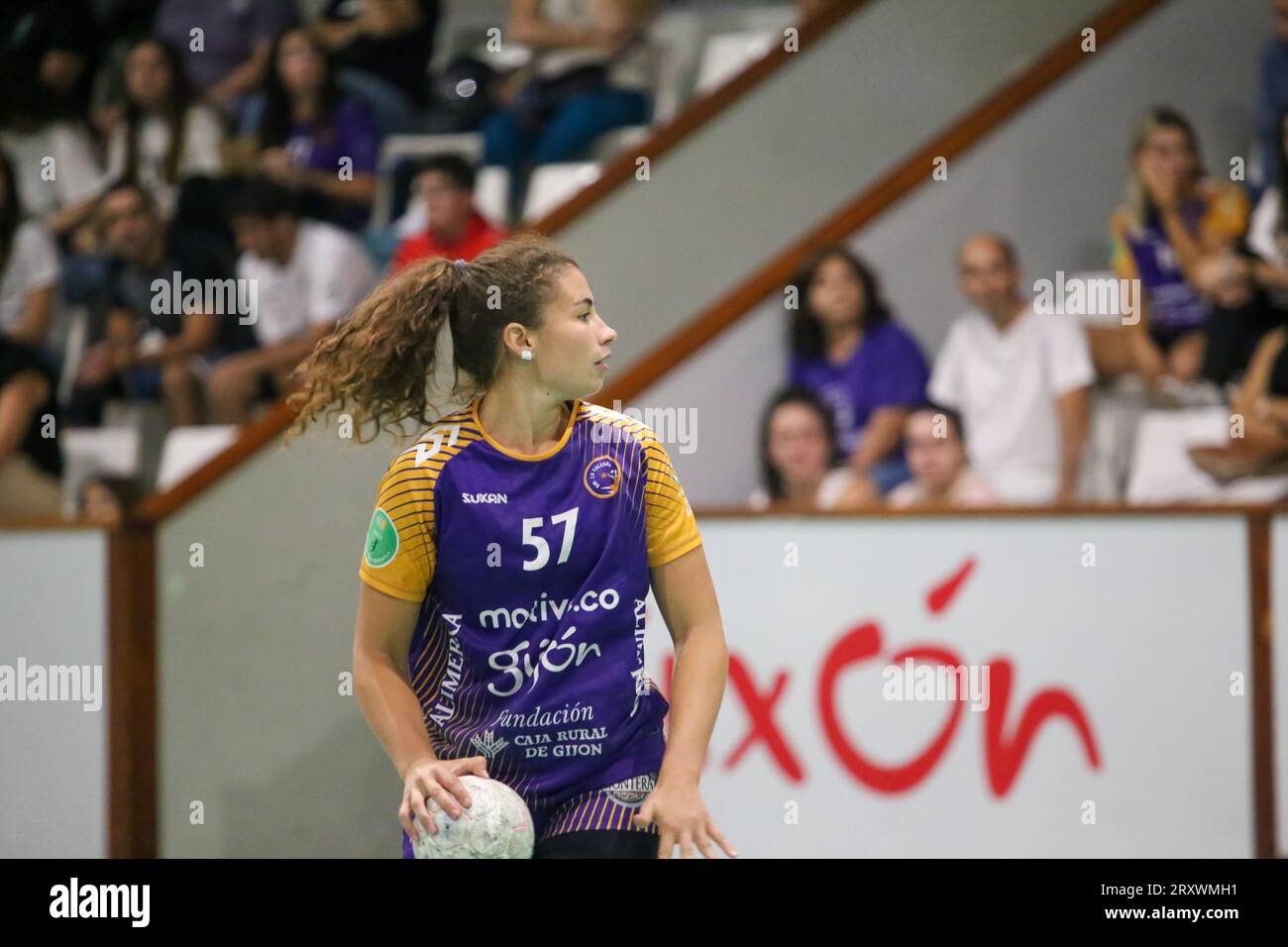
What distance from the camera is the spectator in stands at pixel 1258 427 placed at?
4.48 meters

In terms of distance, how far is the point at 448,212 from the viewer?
5523mm

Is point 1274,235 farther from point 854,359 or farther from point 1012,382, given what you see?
point 854,359

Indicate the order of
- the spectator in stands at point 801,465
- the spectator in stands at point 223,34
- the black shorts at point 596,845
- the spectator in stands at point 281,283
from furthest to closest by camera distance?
the spectator in stands at point 223,34, the spectator in stands at point 281,283, the spectator in stands at point 801,465, the black shorts at point 596,845

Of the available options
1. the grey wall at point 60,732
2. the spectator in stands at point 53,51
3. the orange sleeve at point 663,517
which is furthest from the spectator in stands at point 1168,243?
the spectator in stands at point 53,51

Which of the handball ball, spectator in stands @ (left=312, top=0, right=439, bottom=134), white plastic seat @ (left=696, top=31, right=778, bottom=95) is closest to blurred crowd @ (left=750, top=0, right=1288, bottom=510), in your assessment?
white plastic seat @ (left=696, top=31, right=778, bottom=95)

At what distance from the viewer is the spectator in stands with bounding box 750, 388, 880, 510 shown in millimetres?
4555

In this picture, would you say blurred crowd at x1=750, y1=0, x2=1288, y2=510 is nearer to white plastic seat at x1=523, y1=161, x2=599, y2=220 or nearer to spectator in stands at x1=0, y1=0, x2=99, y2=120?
white plastic seat at x1=523, y1=161, x2=599, y2=220

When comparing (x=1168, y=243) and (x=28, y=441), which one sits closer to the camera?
(x=1168, y=243)

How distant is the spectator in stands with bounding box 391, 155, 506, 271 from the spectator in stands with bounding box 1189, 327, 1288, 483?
246 centimetres

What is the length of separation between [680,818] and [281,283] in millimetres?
3617

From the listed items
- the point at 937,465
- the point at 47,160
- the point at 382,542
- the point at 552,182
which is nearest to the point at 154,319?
the point at 47,160

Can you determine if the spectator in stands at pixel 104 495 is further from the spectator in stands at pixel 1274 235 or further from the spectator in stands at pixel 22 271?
the spectator in stands at pixel 1274 235

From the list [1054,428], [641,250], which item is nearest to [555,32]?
[641,250]

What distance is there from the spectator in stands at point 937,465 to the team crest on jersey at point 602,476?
1.76 m
